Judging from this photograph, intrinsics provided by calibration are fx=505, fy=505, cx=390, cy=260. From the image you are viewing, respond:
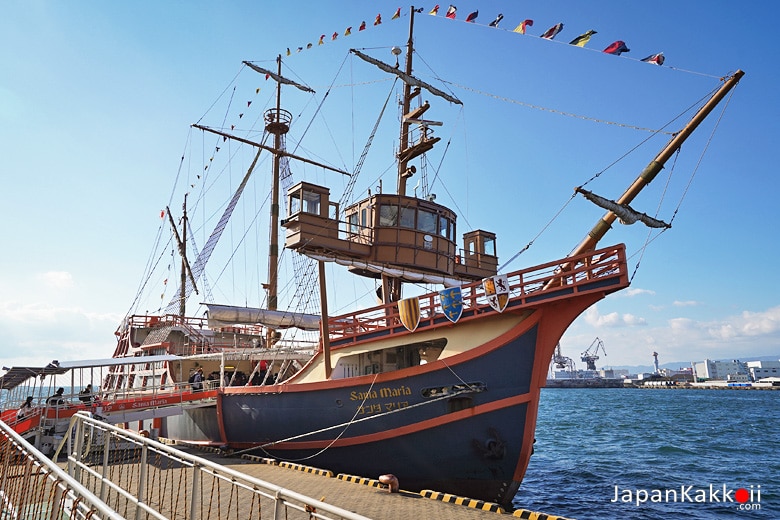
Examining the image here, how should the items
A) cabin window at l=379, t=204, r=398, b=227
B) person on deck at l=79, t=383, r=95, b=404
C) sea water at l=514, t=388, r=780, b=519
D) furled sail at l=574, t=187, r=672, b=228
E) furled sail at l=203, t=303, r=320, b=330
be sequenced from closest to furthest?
furled sail at l=574, t=187, r=672, b=228 → sea water at l=514, t=388, r=780, b=519 → person on deck at l=79, t=383, r=95, b=404 → cabin window at l=379, t=204, r=398, b=227 → furled sail at l=203, t=303, r=320, b=330

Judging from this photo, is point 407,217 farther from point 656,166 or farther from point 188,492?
point 188,492

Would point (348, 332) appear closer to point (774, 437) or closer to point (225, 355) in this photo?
point (225, 355)

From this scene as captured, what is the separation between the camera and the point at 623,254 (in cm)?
1074

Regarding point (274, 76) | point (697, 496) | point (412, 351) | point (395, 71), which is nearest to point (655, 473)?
point (697, 496)

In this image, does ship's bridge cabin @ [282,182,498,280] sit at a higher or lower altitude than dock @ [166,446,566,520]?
higher

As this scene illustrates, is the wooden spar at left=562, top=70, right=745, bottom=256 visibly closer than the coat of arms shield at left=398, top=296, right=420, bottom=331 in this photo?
Yes

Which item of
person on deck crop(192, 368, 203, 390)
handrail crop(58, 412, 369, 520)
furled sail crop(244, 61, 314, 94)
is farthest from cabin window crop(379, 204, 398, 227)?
furled sail crop(244, 61, 314, 94)

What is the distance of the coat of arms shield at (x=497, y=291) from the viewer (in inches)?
459

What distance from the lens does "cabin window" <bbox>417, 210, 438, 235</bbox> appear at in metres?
16.9

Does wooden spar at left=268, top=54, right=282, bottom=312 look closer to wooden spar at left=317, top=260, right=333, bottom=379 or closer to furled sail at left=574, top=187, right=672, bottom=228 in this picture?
wooden spar at left=317, top=260, right=333, bottom=379

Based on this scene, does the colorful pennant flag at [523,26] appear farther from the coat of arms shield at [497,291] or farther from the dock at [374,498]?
the dock at [374,498]

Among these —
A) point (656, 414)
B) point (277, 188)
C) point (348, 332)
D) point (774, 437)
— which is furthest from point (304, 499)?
point (656, 414)

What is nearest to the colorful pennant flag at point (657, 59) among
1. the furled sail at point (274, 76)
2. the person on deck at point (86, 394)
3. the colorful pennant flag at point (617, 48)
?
the colorful pennant flag at point (617, 48)

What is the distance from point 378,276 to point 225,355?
20.4 feet
